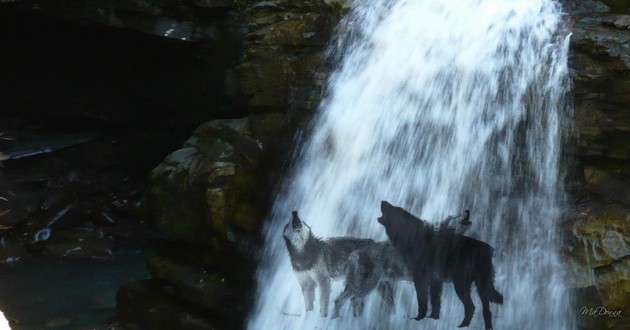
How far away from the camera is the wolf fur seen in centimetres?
372

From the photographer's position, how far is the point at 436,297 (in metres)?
3.57

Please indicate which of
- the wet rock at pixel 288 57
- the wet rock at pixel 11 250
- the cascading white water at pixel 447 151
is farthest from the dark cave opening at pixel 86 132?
the cascading white water at pixel 447 151

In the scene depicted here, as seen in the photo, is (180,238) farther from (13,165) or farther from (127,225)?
(13,165)

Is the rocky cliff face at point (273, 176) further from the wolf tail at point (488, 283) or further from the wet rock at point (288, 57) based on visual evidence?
the wolf tail at point (488, 283)

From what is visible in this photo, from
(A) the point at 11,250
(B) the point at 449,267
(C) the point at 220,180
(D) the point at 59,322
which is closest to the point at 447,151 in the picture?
(B) the point at 449,267

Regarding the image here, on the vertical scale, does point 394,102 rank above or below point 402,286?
above

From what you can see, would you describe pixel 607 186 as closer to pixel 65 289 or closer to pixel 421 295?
pixel 421 295

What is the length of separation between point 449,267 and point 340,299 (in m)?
0.76

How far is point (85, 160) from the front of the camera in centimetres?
902

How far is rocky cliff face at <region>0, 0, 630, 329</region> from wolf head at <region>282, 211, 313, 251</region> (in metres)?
0.56

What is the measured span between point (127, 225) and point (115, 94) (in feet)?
7.30

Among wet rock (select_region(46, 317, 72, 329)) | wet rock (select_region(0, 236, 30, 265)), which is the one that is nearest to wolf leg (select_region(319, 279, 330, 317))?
wet rock (select_region(46, 317, 72, 329))

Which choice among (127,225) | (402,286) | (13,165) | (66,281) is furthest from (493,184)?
(13,165)

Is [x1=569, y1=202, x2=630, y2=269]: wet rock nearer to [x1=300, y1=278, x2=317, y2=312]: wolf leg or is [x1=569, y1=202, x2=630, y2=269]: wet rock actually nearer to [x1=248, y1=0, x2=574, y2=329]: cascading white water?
[x1=248, y1=0, x2=574, y2=329]: cascading white water
